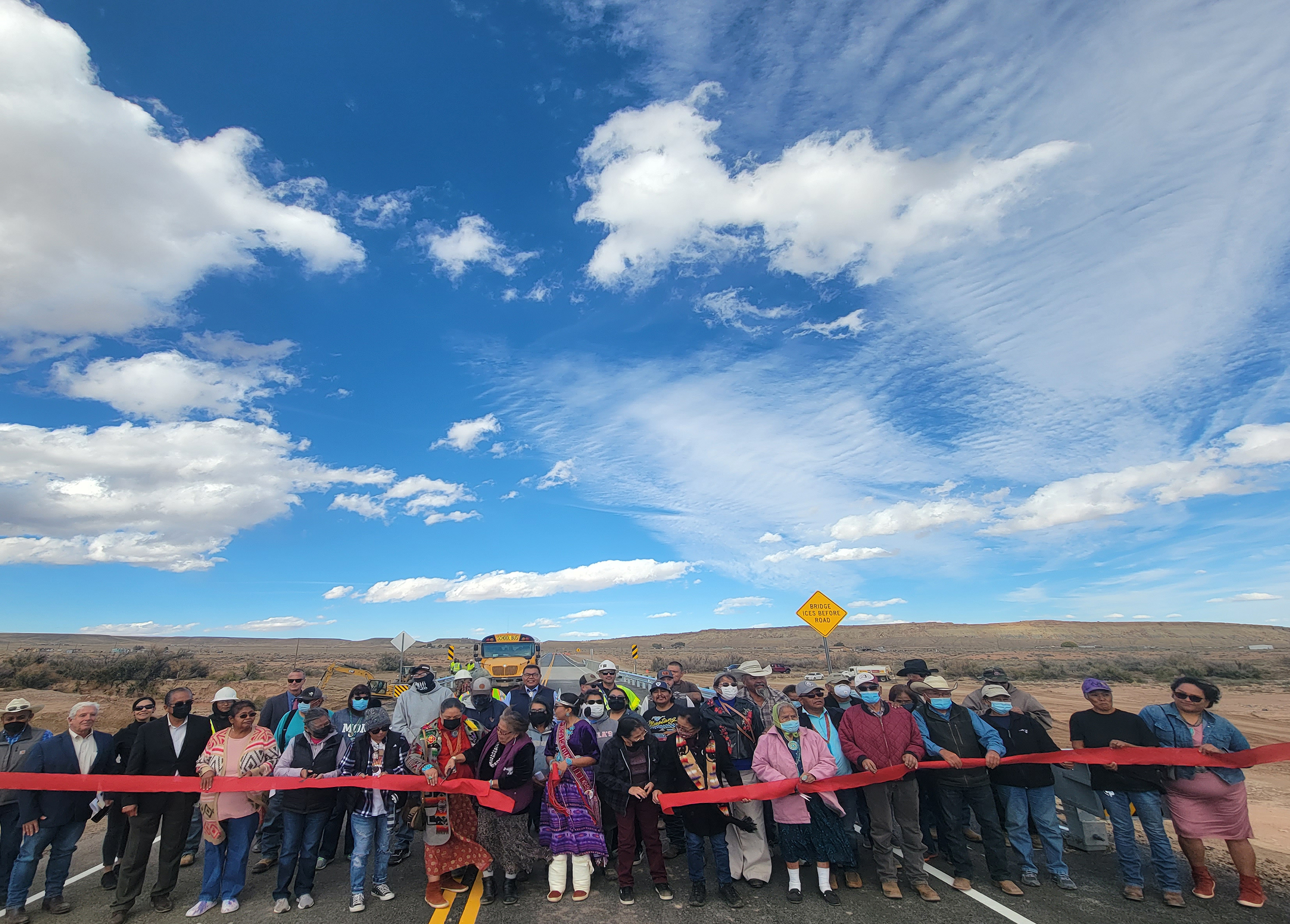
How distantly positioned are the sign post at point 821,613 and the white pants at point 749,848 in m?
8.17

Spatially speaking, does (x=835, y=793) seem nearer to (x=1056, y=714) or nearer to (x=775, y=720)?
(x=775, y=720)

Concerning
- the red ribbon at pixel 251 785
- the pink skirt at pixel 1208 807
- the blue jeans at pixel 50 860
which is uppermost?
the red ribbon at pixel 251 785

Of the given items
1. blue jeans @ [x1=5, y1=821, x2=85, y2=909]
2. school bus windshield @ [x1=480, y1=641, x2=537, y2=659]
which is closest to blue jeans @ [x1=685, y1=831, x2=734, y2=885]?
blue jeans @ [x1=5, y1=821, x2=85, y2=909]

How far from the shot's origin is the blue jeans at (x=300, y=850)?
597cm

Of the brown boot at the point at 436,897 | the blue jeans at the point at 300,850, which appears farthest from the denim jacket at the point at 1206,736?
the blue jeans at the point at 300,850

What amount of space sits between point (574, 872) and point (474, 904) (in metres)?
0.95

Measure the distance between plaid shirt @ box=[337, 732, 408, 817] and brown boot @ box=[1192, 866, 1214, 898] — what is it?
7.46 m

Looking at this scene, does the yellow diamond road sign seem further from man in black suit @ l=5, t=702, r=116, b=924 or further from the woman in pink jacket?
man in black suit @ l=5, t=702, r=116, b=924

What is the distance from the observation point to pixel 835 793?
6.61 m

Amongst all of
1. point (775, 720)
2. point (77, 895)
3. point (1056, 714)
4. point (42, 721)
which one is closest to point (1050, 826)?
point (775, 720)

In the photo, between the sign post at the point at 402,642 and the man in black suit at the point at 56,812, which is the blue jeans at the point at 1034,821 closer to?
the man in black suit at the point at 56,812

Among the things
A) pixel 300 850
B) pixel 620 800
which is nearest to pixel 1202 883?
pixel 620 800

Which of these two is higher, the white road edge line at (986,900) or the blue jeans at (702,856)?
the blue jeans at (702,856)

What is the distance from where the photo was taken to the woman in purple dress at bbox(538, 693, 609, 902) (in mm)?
6215
